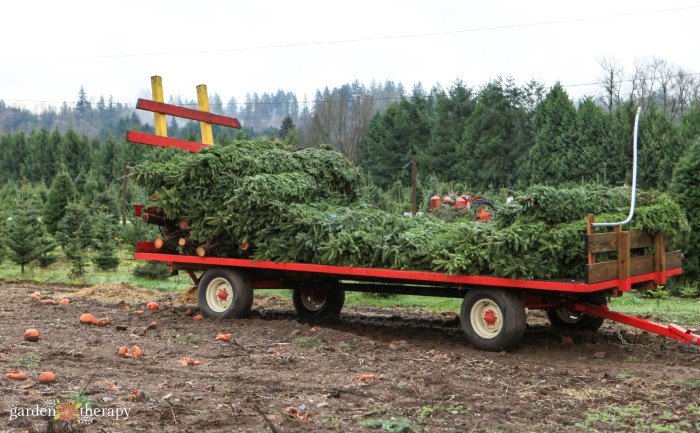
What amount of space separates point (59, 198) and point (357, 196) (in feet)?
62.2

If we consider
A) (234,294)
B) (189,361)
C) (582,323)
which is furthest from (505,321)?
(234,294)

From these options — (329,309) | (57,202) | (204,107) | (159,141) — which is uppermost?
(204,107)

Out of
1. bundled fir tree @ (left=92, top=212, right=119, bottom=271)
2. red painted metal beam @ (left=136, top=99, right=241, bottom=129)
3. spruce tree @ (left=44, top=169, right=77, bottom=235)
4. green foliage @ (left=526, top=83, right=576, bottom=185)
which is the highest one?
green foliage @ (left=526, top=83, right=576, bottom=185)

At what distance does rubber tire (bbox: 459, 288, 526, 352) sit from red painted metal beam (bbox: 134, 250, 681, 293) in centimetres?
14

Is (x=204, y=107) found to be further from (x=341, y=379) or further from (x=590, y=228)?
(x=590, y=228)

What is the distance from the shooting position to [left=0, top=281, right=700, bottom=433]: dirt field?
16.4 feet

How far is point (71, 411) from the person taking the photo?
4848 millimetres

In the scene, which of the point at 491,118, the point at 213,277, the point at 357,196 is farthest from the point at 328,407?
the point at 491,118

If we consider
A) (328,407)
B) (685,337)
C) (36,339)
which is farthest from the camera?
(36,339)

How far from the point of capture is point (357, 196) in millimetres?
11109

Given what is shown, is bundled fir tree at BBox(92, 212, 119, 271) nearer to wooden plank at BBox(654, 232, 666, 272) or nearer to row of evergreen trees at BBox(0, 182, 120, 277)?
row of evergreen trees at BBox(0, 182, 120, 277)

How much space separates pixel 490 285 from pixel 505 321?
388 millimetres

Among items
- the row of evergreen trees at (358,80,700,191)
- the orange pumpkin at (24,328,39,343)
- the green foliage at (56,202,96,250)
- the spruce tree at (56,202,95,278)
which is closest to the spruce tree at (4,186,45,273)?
the spruce tree at (56,202,95,278)

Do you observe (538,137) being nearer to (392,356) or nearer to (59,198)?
(59,198)
